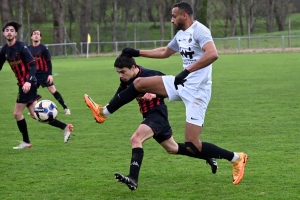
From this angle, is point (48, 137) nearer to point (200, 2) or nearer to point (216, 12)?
point (200, 2)

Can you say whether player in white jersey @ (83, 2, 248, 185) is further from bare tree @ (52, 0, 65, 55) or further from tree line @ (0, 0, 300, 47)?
tree line @ (0, 0, 300, 47)

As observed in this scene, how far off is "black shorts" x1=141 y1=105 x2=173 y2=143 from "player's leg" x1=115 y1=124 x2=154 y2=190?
64 millimetres

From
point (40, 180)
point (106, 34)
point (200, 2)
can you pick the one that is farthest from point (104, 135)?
point (200, 2)

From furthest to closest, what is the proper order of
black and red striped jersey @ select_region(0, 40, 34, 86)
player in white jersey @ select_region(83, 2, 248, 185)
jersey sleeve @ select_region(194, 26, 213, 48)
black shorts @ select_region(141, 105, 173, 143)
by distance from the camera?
black and red striped jersey @ select_region(0, 40, 34, 86)
black shorts @ select_region(141, 105, 173, 143)
player in white jersey @ select_region(83, 2, 248, 185)
jersey sleeve @ select_region(194, 26, 213, 48)

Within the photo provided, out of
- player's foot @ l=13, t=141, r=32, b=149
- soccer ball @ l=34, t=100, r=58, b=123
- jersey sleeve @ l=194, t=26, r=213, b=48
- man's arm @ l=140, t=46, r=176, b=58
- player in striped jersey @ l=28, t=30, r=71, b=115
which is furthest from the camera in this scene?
player in striped jersey @ l=28, t=30, r=71, b=115

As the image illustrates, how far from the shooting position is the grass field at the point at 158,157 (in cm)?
607

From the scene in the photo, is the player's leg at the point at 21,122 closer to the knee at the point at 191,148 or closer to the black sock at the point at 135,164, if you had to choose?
the black sock at the point at 135,164

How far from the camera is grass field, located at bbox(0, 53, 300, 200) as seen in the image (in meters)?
6.07

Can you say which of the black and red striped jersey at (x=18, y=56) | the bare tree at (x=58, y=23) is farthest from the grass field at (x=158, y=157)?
the bare tree at (x=58, y=23)

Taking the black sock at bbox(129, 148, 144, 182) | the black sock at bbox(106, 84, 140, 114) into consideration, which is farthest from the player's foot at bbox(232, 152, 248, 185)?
the black sock at bbox(106, 84, 140, 114)

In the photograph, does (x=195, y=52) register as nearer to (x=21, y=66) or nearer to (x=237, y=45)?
(x=21, y=66)

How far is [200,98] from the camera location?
5914mm

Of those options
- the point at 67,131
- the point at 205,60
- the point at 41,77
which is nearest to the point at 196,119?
the point at 205,60

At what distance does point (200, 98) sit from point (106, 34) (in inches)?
1996
